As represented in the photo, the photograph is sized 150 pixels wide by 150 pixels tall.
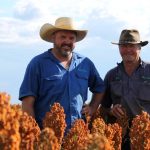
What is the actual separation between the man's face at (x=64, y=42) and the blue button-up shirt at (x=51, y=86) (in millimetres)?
195

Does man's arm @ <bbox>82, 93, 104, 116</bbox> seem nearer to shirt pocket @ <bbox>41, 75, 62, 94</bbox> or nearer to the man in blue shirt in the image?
the man in blue shirt

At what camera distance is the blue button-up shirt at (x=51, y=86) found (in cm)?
841

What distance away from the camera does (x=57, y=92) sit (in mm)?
8469

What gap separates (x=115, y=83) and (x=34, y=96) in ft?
5.92

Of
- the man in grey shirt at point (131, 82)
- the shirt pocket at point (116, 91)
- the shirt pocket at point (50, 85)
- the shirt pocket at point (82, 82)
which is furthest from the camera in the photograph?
the shirt pocket at point (116, 91)

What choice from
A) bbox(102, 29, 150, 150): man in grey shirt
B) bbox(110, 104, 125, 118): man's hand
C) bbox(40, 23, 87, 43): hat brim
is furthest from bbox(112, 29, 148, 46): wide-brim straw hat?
bbox(110, 104, 125, 118): man's hand

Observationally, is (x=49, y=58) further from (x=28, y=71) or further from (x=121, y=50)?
(x=121, y=50)

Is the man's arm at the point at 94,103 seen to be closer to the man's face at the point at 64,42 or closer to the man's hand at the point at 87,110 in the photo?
the man's hand at the point at 87,110

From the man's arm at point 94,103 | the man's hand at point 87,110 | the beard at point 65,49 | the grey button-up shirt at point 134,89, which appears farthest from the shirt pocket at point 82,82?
the grey button-up shirt at point 134,89

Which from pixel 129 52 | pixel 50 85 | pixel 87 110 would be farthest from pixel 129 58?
pixel 50 85

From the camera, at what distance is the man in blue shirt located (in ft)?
27.6

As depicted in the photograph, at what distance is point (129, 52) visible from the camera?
30.3 ft

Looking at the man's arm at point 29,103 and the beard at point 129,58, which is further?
the beard at point 129,58

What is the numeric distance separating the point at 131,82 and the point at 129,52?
57 centimetres
